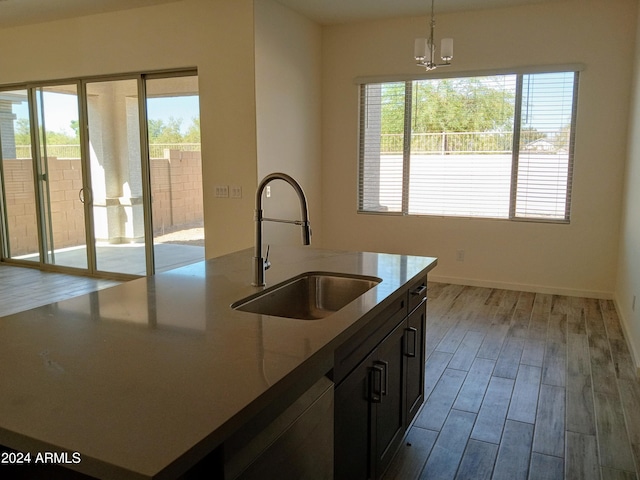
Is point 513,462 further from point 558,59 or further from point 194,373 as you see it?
point 558,59

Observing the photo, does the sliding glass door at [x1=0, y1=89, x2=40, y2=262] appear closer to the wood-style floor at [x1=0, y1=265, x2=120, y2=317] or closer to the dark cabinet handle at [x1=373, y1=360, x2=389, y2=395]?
the wood-style floor at [x1=0, y1=265, x2=120, y2=317]

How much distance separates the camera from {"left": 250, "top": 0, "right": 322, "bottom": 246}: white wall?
498cm

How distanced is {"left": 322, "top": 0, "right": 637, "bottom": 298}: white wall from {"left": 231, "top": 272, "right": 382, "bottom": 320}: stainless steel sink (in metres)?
3.82

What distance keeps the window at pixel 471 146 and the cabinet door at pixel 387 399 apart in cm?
386

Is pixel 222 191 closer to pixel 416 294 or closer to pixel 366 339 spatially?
pixel 416 294

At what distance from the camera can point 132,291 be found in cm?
198

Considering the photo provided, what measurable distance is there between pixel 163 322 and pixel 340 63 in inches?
203

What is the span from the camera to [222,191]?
16.9 ft

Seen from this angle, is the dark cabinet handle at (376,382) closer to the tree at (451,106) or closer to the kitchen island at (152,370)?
the kitchen island at (152,370)

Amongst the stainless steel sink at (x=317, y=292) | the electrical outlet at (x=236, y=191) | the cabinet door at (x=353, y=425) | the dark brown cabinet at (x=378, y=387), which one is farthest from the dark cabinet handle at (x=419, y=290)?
the electrical outlet at (x=236, y=191)

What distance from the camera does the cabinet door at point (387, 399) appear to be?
1.94 metres

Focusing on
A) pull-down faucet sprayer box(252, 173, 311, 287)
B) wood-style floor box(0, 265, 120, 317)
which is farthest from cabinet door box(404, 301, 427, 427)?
wood-style floor box(0, 265, 120, 317)

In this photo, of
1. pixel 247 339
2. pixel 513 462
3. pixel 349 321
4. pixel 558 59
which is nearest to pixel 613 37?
pixel 558 59

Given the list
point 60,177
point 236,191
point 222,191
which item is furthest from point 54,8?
point 236,191
